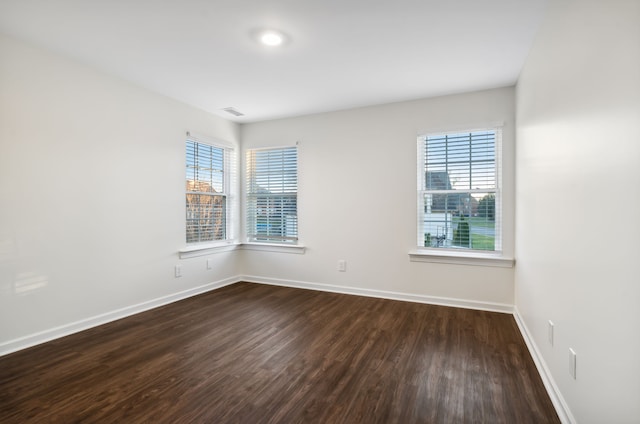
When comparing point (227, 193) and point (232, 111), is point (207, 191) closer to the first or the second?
point (227, 193)

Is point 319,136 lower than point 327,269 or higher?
higher

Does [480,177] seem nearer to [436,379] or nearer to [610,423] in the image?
[436,379]

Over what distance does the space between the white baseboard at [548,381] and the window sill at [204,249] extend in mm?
3774

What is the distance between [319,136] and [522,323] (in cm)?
325

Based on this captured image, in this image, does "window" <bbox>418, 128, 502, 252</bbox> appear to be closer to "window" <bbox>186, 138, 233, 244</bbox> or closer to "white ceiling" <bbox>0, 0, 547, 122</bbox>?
"white ceiling" <bbox>0, 0, 547, 122</bbox>

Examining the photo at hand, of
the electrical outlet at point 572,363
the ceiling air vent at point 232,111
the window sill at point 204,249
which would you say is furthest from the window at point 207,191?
the electrical outlet at point 572,363

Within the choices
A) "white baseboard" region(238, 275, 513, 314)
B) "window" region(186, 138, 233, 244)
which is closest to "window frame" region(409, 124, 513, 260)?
"white baseboard" region(238, 275, 513, 314)

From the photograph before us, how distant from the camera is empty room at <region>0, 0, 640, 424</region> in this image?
1.60 m

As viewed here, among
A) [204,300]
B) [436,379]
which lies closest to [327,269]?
[204,300]

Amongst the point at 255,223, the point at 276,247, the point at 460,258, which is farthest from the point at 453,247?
the point at 255,223

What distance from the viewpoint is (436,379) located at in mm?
2182

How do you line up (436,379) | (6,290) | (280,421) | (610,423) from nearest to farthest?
(610,423)
(280,421)
(436,379)
(6,290)

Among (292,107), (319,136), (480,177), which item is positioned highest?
(292,107)

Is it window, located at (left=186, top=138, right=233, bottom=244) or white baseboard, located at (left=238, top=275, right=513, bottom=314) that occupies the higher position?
window, located at (left=186, top=138, right=233, bottom=244)
